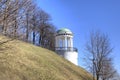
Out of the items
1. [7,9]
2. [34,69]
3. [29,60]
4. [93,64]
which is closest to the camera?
[7,9]

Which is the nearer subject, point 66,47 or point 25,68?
point 25,68

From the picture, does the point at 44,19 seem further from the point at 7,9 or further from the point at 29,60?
the point at 7,9

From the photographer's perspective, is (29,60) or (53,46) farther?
(53,46)

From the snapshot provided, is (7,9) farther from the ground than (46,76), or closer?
farther from the ground

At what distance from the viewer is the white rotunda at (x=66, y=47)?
253 feet

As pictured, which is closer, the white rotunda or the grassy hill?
the grassy hill

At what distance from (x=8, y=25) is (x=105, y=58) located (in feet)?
104

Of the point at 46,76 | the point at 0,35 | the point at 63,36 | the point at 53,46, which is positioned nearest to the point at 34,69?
the point at 46,76

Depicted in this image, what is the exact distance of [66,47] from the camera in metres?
78.1

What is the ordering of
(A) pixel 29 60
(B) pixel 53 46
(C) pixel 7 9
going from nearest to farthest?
(C) pixel 7 9, (A) pixel 29 60, (B) pixel 53 46

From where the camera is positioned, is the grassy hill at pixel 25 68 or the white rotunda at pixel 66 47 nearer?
the grassy hill at pixel 25 68

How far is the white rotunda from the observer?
7712cm

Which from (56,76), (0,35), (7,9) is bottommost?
(56,76)

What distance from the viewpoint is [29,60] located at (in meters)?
42.5
